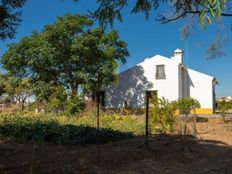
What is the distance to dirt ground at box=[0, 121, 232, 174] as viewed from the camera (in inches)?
269

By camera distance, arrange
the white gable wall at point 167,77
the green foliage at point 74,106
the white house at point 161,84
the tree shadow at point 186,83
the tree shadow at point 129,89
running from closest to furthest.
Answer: the green foliage at point 74,106, the white gable wall at point 167,77, the white house at point 161,84, the tree shadow at point 129,89, the tree shadow at point 186,83

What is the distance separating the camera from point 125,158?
7652 millimetres

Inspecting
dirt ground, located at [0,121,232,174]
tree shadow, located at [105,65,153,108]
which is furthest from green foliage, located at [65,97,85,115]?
tree shadow, located at [105,65,153,108]

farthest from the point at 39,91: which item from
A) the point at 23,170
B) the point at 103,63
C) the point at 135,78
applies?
the point at 23,170

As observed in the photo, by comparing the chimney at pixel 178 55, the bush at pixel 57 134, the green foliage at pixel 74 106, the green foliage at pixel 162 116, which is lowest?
the bush at pixel 57 134

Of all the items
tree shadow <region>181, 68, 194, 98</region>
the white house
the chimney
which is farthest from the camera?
the chimney

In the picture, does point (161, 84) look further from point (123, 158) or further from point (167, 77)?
point (123, 158)

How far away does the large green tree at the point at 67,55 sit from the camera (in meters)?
30.4

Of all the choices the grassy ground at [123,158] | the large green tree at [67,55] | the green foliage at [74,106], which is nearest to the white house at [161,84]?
the large green tree at [67,55]

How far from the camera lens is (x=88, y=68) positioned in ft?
102

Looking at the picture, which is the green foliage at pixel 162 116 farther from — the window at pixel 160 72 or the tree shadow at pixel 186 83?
the tree shadow at pixel 186 83

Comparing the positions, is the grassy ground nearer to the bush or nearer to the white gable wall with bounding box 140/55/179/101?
the bush

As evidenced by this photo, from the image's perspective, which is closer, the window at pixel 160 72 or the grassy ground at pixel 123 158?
the grassy ground at pixel 123 158

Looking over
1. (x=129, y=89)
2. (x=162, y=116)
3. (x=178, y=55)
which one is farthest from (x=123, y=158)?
(x=178, y=55)
